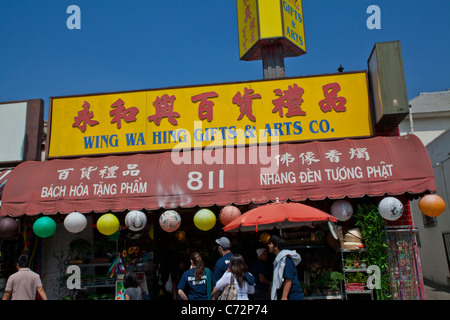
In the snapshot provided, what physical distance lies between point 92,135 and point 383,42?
809cm

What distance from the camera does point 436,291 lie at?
1414cm

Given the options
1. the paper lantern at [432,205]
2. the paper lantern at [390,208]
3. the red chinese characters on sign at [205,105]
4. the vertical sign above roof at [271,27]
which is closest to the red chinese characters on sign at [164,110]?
the red chinese characters on sign at [205,105]

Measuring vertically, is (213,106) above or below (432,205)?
above

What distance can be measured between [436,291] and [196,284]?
458 inches

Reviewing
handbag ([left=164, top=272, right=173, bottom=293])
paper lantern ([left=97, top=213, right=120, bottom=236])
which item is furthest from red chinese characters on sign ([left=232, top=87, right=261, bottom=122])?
handbag ([left=164, top=272, right=173, bottom=293])

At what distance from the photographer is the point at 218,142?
404 inches

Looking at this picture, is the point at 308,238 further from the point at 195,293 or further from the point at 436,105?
the point at 436,105

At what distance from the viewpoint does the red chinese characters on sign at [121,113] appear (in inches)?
426

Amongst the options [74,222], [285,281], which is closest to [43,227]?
[74,222]

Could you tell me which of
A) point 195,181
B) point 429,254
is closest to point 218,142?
point 195,181

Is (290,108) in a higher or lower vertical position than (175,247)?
higher

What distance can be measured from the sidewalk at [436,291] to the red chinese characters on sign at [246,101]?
327 inches

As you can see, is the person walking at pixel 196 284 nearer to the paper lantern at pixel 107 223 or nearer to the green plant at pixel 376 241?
the paper lantern at pixel 107 223

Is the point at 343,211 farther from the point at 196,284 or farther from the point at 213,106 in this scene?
the point at 213,106
